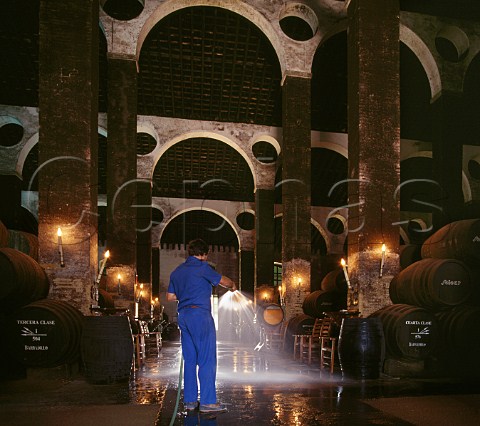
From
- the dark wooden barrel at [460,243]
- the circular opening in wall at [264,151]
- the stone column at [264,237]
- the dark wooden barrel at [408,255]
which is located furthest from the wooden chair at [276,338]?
the circular opening in wall at [264,151]

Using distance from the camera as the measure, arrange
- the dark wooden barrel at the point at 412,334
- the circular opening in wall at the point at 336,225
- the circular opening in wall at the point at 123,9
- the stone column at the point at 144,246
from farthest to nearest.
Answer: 1. the circular opening in wall at the point at 336,225
2. the stone column at the point at 144,246
3. the circular opening in wall at the point at 123,9
4. the dark wooden barrel at the point at 412,334

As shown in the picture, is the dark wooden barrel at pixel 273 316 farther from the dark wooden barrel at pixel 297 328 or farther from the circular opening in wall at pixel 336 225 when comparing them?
the circular opening in wall at pixel 336 225

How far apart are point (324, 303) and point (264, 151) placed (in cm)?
991

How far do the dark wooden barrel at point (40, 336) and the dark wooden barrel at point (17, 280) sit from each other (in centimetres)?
23

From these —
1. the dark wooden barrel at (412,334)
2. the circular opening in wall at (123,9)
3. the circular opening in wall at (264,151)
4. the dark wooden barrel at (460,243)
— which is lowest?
the dark wooden barrel at (412,334)

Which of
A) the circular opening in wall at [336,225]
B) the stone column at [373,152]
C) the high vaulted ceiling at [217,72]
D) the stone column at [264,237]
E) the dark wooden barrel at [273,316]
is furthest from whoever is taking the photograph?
the circular opening in wall at [336,225]

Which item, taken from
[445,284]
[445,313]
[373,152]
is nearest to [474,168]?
[373,152]

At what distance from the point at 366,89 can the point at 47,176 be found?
607 centimetres

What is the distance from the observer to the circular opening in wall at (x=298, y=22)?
14.6 meters

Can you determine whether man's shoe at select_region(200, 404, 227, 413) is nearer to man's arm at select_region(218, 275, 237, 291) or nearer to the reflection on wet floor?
the reflection on wet floor

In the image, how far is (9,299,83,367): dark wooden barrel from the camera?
6746 mm

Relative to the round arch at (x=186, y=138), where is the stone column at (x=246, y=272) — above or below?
below

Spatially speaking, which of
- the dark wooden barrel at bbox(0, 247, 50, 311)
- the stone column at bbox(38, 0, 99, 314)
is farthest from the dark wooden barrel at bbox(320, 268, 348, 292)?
the dark wooden barrel at bbox(0, 247, 50, 311)

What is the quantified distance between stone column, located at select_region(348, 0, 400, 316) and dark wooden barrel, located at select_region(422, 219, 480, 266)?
4.18 ft
